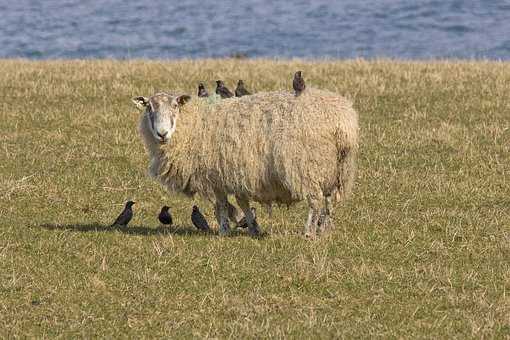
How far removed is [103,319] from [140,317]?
0.33 metres

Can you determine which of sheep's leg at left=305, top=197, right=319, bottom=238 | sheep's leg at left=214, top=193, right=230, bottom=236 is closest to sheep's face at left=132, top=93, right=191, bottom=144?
sheep's leg at left=214, top=193, right=230, bottom=236

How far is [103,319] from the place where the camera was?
9625 millimetres

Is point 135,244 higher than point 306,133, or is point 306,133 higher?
point 306,133

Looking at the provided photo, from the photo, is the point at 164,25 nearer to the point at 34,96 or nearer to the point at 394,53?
the point at 394,53

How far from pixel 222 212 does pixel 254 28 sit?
5909 cm

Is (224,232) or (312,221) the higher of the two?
(312,221)

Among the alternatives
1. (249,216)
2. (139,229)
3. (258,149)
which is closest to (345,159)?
(258,149)

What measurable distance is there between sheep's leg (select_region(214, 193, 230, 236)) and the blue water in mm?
38478

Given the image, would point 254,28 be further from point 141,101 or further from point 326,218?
point 326,218

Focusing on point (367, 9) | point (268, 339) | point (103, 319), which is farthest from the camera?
point (367, 9)

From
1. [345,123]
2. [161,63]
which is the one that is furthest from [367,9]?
[345,123]

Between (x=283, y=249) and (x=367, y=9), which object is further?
(x=367, y=9)

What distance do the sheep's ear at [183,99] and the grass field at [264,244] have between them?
158cm

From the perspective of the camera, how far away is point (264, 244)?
12016 millimetres
